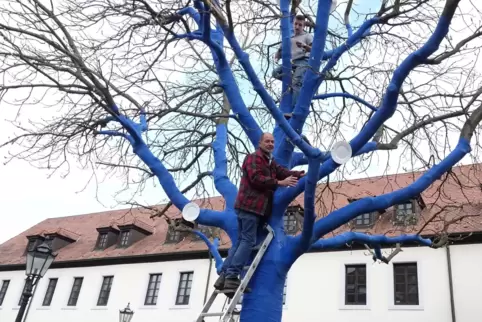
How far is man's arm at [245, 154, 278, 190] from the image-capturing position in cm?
520

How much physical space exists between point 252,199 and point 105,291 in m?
21.1

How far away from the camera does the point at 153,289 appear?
22953 mm

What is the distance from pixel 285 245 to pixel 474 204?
45.5 feet

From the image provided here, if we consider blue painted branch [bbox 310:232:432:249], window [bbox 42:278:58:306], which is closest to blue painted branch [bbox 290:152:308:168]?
blue painted branch [bbox 310:232:432:249]

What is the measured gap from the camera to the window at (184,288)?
21.7m

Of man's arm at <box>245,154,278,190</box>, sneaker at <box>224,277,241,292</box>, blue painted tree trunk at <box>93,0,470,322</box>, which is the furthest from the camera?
man's arm at <box>245,154,278,190</box>

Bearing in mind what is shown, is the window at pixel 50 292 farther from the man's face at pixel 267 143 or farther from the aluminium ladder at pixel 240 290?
the man's face at pixel 267 143

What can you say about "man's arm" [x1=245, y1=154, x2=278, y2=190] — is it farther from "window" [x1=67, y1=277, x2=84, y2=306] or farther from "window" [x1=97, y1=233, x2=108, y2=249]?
"window" [x1=97, y1=233, x2=108, y2=249]

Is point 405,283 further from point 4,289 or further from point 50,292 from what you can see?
point 4,289

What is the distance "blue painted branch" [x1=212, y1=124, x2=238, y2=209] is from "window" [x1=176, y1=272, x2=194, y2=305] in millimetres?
15307

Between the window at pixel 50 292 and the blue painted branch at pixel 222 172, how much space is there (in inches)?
857

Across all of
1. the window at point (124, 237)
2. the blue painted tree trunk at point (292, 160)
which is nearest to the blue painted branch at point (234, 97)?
the blue painted tree trunk at point (292, 160)

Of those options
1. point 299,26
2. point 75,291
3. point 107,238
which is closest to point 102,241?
point 107,238

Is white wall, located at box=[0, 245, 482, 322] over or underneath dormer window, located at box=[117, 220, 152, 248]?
underneath
